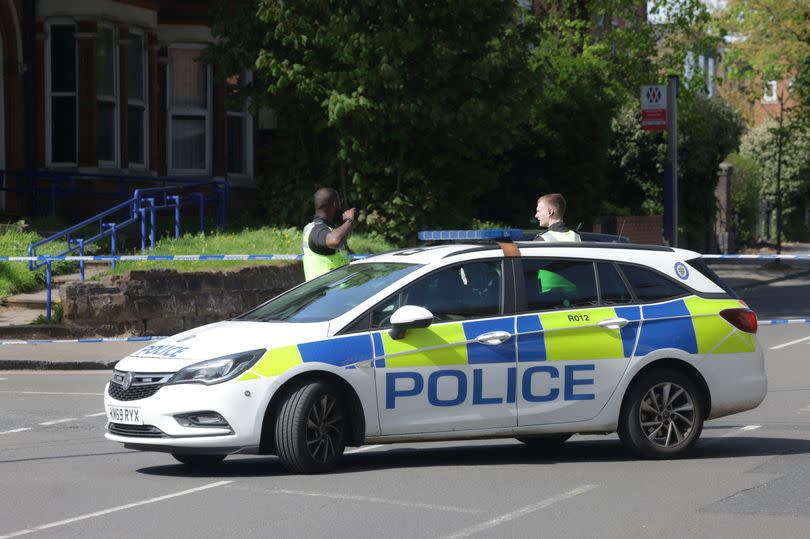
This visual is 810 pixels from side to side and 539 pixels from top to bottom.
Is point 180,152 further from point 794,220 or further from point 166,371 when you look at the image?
point 794,220

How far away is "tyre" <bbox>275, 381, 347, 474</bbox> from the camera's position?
8.71 meters

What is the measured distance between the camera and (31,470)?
949cm

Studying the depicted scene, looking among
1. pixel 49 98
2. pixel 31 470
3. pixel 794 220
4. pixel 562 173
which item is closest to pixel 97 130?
pixel 49 98

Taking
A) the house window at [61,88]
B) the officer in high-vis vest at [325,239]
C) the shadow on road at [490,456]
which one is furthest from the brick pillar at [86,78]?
the shadow on road at [490,456]

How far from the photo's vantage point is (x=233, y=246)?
21.4m

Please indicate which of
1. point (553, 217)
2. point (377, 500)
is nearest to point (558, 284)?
point (553, 217)

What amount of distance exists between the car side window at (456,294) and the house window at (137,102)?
16.9m

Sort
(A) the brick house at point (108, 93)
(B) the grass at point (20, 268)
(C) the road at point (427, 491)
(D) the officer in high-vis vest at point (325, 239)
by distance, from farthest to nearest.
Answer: (A) the brick house at point (108, 93), (B) the grass at point (20, 268), (D) the officer in high-vis vest at point (325, 239), (C) the road at point (427, 491)

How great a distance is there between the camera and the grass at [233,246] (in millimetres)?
19641

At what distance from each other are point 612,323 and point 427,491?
1954 millimetres

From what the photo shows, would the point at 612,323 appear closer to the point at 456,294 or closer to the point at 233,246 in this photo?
the point at 456,294

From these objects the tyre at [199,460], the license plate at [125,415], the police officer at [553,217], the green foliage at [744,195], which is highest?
the green foliage at [744,195]

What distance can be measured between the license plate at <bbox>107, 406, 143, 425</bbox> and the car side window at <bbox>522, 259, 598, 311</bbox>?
263cm

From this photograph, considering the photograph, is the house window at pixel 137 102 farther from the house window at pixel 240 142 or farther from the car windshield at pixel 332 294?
the car windshield at pixel 332 294
